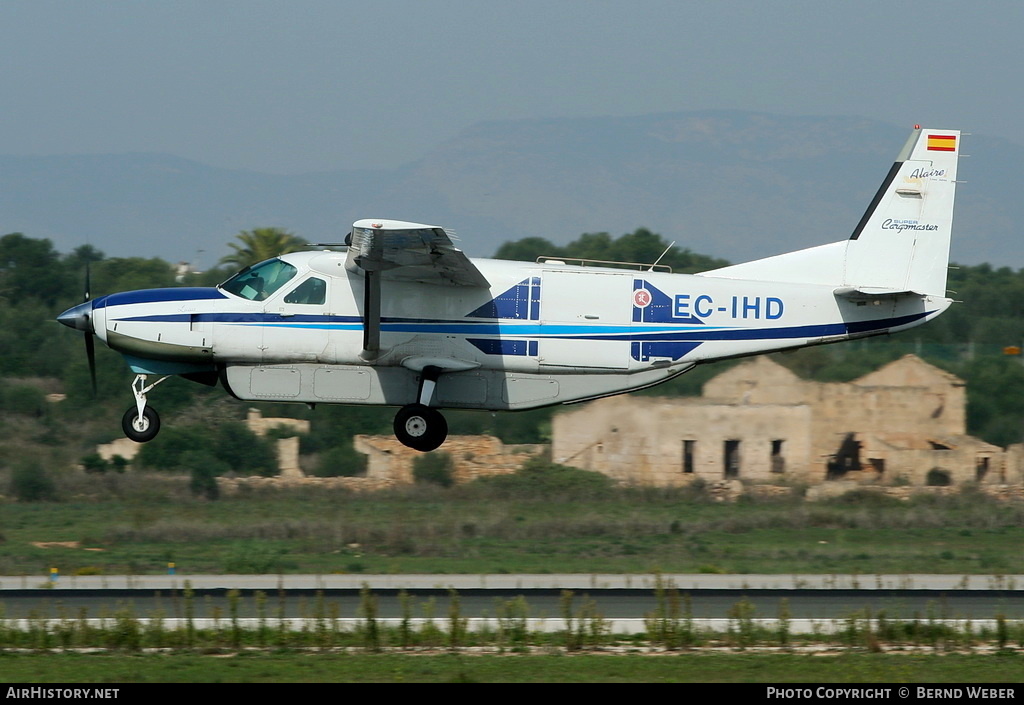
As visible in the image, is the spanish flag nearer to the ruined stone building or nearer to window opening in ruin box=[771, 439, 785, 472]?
the ruined stone building

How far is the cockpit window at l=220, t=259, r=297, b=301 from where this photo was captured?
20.0 meters

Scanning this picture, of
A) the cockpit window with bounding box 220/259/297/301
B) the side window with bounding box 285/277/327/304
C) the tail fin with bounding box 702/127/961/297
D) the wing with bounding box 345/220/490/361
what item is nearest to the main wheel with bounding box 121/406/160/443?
the cockpit window with bounding box 220/259/297/301

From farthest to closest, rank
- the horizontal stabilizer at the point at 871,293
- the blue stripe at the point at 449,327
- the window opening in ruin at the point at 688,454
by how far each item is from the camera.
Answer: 1. the window opening in ruin at the point at 688,454
2. the horizontal stabilizer at the point at 871,293
3. the blue stripe at the point at 449,327

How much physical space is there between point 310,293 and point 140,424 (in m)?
3.77

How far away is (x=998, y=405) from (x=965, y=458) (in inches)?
191

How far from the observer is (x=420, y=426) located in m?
20.1

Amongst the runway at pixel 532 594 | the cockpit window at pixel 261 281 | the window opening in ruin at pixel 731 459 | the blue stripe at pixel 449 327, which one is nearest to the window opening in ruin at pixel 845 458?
the window opening in ruin at pixel 731 459

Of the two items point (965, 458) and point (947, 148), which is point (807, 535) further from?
point (947, 148)

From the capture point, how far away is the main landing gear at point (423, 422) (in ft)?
65.2

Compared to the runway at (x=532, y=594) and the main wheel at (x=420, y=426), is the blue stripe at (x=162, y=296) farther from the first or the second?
the runway at (x=532, y=594)

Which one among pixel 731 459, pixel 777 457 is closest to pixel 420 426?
pixel 731 459

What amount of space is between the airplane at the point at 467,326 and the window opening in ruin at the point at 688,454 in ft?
65.2

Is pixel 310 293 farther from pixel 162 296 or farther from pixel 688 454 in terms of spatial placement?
pixel 688 454

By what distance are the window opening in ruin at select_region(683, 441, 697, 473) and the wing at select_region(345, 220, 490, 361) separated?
70.8 feet
